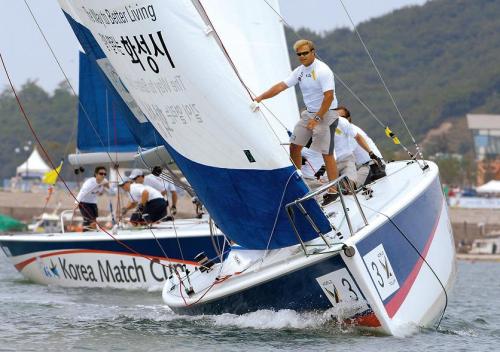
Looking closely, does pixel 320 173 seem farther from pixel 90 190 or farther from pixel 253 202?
pixel 90 190

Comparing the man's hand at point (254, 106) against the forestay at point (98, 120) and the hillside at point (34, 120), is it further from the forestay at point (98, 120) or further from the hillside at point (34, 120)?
the hillside at point (34, 120)

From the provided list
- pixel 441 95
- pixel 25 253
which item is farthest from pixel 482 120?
pixel 25 253

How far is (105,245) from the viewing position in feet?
50.3

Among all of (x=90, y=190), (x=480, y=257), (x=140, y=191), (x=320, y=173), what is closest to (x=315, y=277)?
(x=320, y=173)

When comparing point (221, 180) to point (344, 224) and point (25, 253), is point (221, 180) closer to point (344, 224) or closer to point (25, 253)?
point (344, 224)

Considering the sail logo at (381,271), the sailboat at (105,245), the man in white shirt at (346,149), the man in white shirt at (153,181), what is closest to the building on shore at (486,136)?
the sailboat at (105,245)

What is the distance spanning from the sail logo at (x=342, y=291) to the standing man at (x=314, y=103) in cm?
110

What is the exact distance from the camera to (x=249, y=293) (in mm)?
9781

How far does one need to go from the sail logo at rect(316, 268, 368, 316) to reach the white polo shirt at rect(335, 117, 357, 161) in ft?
6.28

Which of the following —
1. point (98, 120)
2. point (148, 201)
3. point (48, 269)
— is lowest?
point (48, 269)

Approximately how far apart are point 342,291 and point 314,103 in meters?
1.59

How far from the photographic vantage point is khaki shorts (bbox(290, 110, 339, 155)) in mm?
10211

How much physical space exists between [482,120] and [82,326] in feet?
213

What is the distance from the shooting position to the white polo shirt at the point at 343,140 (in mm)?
11078
